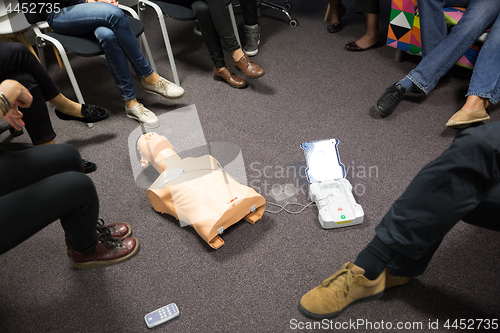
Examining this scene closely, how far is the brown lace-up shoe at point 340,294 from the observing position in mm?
1215

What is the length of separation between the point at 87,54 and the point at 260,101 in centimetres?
99

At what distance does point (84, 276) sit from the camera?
147cm

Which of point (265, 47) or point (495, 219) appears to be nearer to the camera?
point (495, 219)

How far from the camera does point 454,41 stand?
2.04 m

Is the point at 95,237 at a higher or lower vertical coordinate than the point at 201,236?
higher

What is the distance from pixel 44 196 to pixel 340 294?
3.19ft

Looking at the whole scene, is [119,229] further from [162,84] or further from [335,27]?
[335,27]

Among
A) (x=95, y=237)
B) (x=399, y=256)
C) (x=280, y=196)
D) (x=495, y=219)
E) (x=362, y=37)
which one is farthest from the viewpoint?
(x=362, y=37)

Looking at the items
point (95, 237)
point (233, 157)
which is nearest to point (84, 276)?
point (95, 237)

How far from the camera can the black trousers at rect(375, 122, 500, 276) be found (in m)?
0.99

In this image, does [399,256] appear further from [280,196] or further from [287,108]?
[287,108]

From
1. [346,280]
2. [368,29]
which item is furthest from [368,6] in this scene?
[346,280]

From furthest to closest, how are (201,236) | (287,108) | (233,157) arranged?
(287,108) < (233,157) < (201,236)

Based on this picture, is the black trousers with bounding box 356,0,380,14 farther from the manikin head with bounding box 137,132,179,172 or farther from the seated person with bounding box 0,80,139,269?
the seated person with bounding box 0,80,139,269
